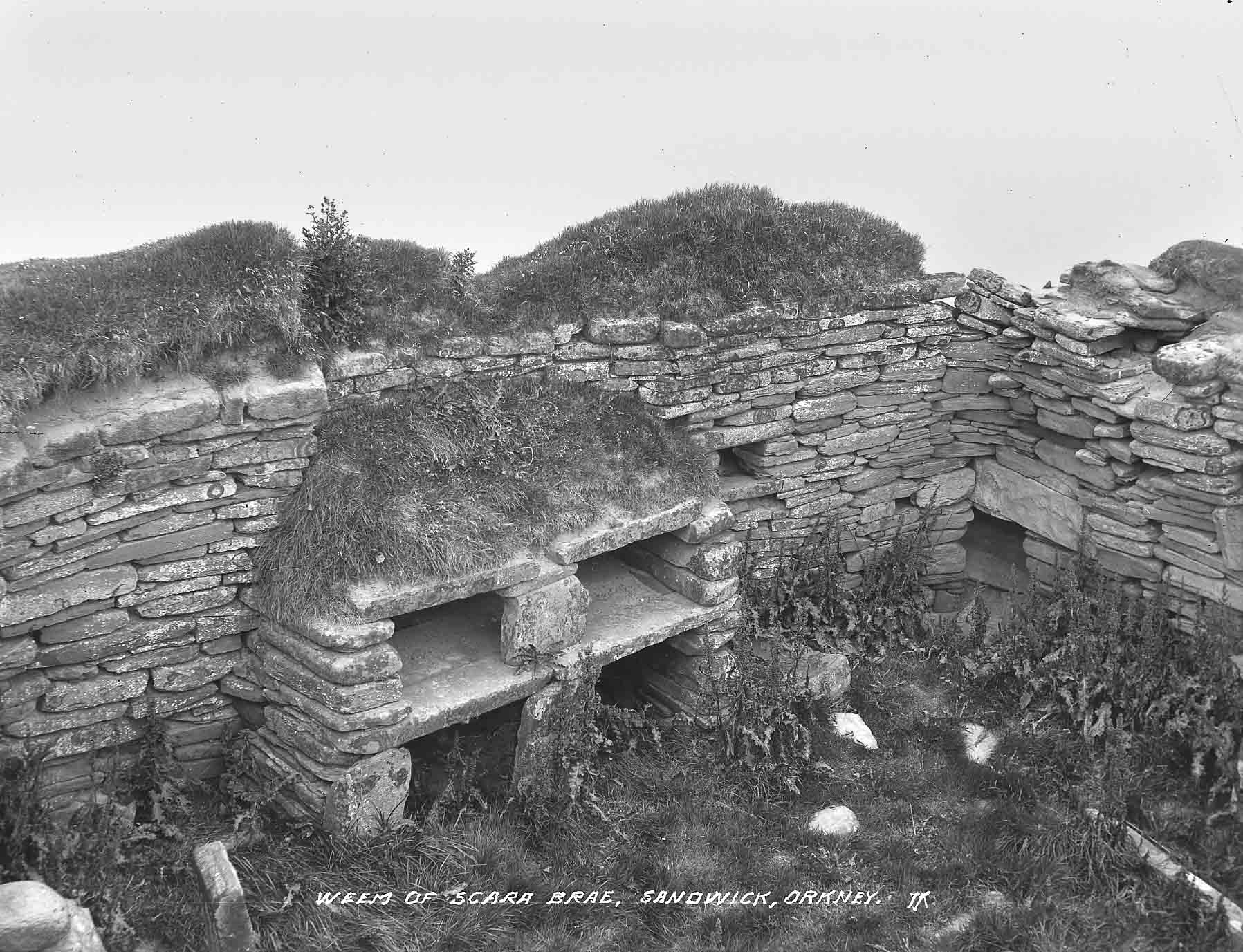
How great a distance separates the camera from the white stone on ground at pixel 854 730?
758 cm

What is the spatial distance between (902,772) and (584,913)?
2384mm

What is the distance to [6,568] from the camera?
5848 mm

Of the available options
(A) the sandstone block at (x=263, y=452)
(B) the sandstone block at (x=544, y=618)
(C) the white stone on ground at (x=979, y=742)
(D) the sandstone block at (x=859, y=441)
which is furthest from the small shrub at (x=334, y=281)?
(C) the white stone on ground at (x=979, y=742)

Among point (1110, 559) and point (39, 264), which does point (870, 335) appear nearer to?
point (1110, 559)

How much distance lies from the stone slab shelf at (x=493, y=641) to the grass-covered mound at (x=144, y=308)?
203 centimetres

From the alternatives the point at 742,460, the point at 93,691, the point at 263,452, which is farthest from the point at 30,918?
the point at 742,460

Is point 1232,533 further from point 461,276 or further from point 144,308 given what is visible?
point 144,308

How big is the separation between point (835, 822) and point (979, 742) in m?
1.30

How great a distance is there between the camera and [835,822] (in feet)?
22.5

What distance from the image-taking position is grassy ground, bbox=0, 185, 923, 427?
246 inches

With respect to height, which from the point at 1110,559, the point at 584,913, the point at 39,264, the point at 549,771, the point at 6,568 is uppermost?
the point at 39,264

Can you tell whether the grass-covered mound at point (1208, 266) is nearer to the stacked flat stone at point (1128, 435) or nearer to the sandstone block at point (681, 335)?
the stacked flat stone at point (1128, 435)

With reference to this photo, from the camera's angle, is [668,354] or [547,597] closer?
[547,597]

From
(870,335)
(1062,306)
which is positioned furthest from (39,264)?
(1062,306)
